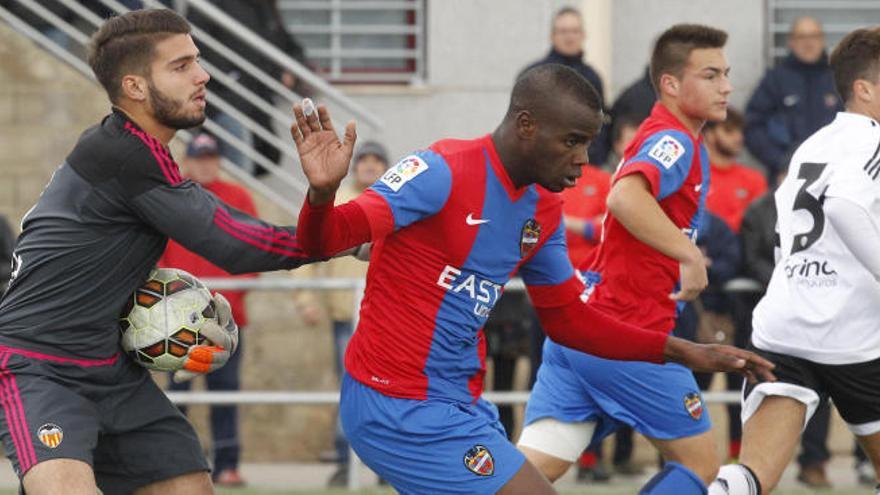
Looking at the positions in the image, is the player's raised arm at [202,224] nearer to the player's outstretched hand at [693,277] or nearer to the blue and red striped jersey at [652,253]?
the player's outstretched hand at [693,277]

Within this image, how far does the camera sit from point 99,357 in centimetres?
632

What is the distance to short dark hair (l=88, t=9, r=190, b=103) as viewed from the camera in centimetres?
627

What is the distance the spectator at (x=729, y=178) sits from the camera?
12.0 metres

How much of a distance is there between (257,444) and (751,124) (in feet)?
13.3

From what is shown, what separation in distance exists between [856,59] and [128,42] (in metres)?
2.99

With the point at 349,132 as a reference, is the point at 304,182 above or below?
below

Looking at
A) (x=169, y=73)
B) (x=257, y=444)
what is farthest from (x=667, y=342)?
(x=257, y=444)

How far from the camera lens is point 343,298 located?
454 inches

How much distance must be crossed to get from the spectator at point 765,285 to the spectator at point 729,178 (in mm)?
407

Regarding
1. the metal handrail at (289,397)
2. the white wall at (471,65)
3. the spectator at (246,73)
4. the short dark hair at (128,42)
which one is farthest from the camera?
the white wall at (471,65)

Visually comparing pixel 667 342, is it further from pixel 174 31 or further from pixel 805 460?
pixel 805 460

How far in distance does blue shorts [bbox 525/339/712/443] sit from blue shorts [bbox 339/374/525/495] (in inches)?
61.0

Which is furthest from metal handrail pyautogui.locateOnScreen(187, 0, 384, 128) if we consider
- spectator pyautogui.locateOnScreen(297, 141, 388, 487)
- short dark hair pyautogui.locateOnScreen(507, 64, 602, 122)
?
short dark hair pyautogui.locateOnScreen(507, 64, 602, 122)

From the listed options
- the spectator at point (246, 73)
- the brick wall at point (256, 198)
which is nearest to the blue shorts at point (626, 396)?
the brick wall at point (256, 198)
